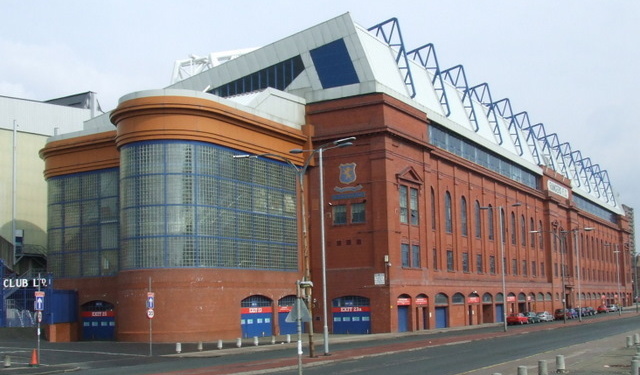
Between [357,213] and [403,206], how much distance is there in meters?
4.61

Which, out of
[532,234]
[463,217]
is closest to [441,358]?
[463,217]

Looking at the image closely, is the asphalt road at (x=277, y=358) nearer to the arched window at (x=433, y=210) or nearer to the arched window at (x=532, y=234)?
the arched window at (x=433, y=210)

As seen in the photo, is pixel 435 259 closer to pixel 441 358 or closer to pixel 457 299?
pixel 457 299

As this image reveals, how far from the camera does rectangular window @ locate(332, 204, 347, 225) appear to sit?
6588 cm

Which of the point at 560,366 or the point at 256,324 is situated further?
the point at 256,324

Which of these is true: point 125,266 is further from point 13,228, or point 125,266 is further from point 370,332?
point 13,228

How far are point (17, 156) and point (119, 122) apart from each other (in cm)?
3458

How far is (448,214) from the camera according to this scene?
79375 mm

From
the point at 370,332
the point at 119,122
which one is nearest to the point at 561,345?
the point at 370,332

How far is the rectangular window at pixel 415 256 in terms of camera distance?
225 feet

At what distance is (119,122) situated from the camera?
5725 cm

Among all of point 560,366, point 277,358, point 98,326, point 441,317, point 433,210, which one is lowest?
point 441,317

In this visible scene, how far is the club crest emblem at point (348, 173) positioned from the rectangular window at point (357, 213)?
1.97 meters

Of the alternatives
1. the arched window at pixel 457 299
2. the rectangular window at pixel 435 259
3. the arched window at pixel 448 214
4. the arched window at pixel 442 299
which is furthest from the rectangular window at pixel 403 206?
the arched window at pixel 457 299
